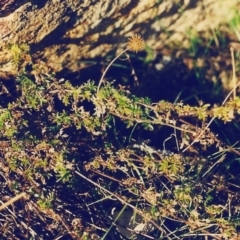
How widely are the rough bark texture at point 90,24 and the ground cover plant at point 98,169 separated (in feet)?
0.36

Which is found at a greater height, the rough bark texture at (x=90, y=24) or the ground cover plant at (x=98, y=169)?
the rough bark texture at (x=90, y=24)

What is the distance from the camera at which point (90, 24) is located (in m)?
2.41

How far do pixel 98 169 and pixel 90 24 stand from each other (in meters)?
0.71

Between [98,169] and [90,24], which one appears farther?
[90,24]

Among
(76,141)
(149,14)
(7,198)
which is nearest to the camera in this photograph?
(7,198)

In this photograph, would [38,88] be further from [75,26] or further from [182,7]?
[182,7]

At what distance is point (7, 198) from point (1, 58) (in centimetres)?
64

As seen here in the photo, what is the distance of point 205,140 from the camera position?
2.31m

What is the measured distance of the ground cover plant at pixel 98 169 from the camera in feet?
7.14

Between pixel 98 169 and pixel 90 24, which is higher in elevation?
pixel 90 24

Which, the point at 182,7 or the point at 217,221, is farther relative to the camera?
the point at 182,7

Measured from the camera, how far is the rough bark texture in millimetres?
2164

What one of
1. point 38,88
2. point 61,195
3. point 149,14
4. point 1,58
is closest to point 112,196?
point 61,195

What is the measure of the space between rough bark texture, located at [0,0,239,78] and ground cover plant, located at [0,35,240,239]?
0.11 metres
